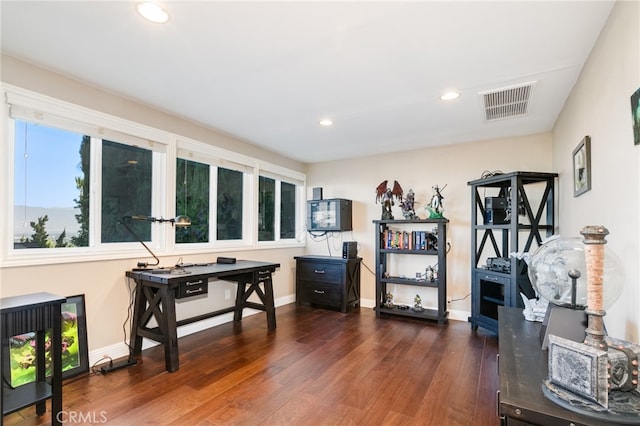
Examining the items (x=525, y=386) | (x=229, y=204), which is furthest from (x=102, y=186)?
(x=525, y=386)

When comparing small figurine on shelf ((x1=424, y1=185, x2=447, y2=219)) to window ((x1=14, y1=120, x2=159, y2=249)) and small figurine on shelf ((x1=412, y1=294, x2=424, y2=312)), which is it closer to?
small figurine on shelf ((x1=412, y1=294, x2=424, y2=312))

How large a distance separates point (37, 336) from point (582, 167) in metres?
3.85

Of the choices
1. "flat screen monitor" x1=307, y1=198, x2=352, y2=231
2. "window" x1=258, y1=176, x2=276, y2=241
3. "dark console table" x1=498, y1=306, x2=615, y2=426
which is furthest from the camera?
"flat screen monitor" x1=307, y1=198, x2=352, y2=231

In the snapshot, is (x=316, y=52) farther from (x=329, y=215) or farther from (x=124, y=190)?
(x=329, y=215)

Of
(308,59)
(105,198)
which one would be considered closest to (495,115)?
(308,59)

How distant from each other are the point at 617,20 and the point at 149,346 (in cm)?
420

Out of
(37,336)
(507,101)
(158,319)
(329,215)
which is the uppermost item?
(507,101)

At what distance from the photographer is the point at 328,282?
15.2 feet

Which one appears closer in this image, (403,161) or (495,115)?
(495,115)

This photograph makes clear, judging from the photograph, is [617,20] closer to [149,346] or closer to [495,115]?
[495,115]

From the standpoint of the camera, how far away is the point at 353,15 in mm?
1731

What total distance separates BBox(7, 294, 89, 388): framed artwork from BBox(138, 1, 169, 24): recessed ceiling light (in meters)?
2.17

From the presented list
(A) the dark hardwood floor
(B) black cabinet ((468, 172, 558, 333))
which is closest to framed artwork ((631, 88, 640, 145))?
(A) the dark hardwood floor

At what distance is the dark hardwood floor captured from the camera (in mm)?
1981
